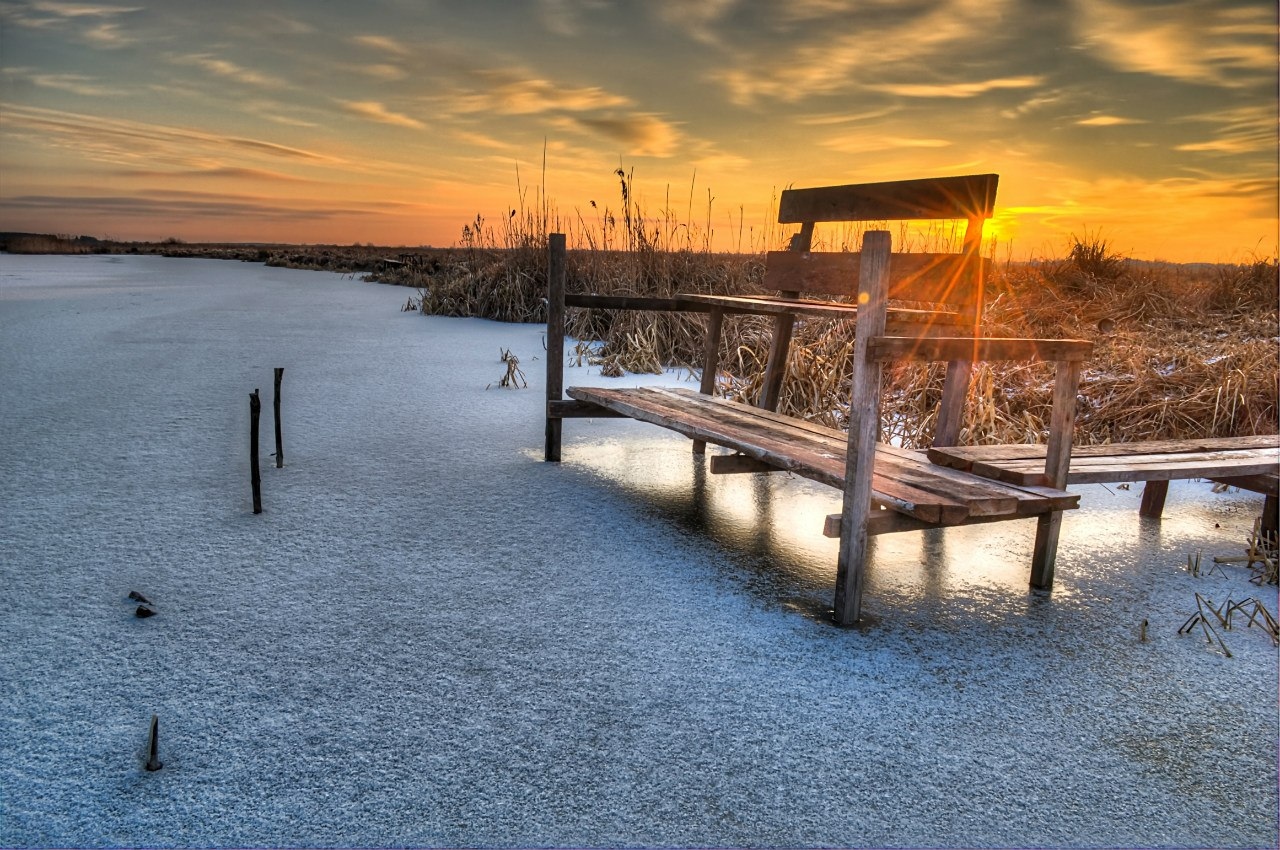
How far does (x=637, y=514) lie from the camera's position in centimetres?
374

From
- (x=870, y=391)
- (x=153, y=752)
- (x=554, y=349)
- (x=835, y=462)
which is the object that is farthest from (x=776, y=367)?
(x=153, y=752)

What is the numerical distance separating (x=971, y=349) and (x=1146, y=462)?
0.98 metres

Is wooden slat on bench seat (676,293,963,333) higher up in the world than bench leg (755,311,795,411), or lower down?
higher up

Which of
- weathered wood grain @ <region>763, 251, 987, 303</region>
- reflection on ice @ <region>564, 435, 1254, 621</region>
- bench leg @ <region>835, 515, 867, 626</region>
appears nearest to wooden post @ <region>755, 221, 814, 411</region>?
weathered wood grain @ <region>763, 251, 987, 303</region>

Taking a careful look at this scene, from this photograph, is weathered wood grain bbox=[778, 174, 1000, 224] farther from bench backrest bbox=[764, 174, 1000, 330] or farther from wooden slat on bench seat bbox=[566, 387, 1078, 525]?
wooden slat on bench seat bbox=[566, 387, 1078, 525]

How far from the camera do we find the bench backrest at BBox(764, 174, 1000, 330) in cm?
339

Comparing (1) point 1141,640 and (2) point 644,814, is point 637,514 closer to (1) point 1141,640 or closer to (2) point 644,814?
(1) point 1141,640

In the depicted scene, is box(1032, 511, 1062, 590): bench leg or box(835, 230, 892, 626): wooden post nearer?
box(835, 230, 892, 626): wooden post

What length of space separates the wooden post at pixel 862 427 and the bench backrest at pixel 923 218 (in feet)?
3.17

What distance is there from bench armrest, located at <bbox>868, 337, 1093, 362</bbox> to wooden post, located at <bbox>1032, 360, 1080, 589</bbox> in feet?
0.18

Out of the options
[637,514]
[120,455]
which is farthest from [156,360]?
[637,514]

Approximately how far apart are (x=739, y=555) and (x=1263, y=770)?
1.65 metres

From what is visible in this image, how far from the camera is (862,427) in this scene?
253 centimetres

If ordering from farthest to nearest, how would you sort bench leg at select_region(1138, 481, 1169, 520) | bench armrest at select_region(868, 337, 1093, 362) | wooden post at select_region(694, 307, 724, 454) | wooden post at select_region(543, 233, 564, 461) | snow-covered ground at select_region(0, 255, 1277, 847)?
wooden post at select_region(694, 307, 724, 454)
wooden post at select_region(543, 233, 564, 461)
bench leg at select_region(1138, 481, 1169, 520)
bench armrest at select_region(868, 337, 1093, 362)
snow-covered ground at select_region(0, 255, 1277, 847)
